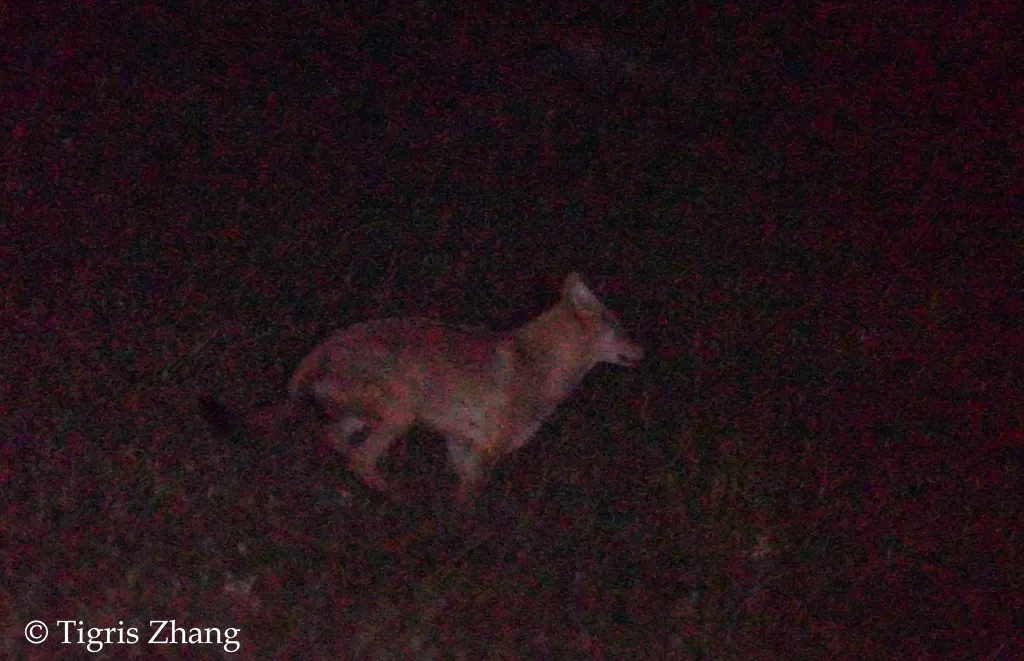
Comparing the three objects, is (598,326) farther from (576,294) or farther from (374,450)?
(374,450)

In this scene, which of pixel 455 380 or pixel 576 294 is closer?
pixel 455 380

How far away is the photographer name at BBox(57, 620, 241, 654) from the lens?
11.6 ft

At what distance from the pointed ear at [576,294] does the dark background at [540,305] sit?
0.23m

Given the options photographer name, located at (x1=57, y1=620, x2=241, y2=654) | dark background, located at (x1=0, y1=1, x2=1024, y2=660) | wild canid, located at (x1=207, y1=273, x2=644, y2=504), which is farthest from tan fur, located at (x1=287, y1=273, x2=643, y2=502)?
photographer name, located at (x1=57, y1=620, x2=241, y2=654)

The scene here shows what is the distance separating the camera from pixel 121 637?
3566 millimetres

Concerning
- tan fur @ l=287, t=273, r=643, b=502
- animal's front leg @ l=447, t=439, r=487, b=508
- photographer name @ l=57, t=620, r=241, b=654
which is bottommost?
photographer name @ l=57, t=620, r=241, b=654

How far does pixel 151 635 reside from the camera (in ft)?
11.8

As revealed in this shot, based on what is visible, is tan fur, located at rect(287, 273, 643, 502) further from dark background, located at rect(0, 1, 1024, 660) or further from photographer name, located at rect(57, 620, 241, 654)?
photographer name, located at rect(57, 620, 241, 654)

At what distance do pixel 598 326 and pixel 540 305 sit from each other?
0.93 ft

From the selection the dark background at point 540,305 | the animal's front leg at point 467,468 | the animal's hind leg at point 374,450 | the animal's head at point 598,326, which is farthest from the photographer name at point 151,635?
the animal's head at point 598,326

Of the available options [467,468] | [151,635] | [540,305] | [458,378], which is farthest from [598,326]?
[151,635]

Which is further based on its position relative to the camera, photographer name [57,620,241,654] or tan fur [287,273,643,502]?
tan fur [287,273,643,502]

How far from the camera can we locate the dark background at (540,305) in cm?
386

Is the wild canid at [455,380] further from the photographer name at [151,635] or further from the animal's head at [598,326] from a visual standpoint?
the photographer name at [151,635]
